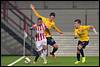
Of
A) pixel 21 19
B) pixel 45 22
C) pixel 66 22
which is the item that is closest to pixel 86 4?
pixel 66 22

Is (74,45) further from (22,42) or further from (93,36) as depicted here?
(22,42)

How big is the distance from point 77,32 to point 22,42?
7.53 meters

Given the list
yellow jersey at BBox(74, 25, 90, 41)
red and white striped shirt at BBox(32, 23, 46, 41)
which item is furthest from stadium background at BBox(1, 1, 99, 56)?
red and white striped shirt at BBox(32, 23, 46, 41)

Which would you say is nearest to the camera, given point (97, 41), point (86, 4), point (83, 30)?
point (83, 30)

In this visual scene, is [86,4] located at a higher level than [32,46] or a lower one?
higher

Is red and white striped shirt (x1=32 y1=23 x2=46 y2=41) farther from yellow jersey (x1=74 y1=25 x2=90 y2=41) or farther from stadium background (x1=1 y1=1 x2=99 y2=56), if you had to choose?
stadium background (x1=1 y1=1 x2=99 y2=56)

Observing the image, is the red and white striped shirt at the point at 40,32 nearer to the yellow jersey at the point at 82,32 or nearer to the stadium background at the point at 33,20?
the yellow jersey at the point at 82,32

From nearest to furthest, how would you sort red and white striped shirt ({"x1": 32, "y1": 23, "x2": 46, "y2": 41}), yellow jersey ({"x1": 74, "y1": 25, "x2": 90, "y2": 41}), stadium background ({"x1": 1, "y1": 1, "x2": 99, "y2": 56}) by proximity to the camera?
red and white striped shirt ({"x1": 32, "y1": 23, "x2": 46, "y2": 41}), yellow jersey ({"x1": 74, "y1": 25, "x2": 90, "y2": 41}), stadium background ({"x1": 1, "y1": 1, "x2": 99, "y2": 56})

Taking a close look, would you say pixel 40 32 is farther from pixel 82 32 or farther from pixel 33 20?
pixel 33 20

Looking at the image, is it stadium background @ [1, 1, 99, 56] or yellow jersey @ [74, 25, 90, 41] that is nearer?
yellow jersey @ [74, 25, 90, 41]

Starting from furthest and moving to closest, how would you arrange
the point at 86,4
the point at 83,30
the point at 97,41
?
the point at 86,4 < the point at 97,41 < the point at 83,30

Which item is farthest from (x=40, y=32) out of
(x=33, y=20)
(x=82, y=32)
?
(x=33, y=20)

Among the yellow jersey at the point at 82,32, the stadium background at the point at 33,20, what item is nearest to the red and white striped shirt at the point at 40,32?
the yellow jersey at the point at 82,32

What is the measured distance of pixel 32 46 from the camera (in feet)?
88.2
